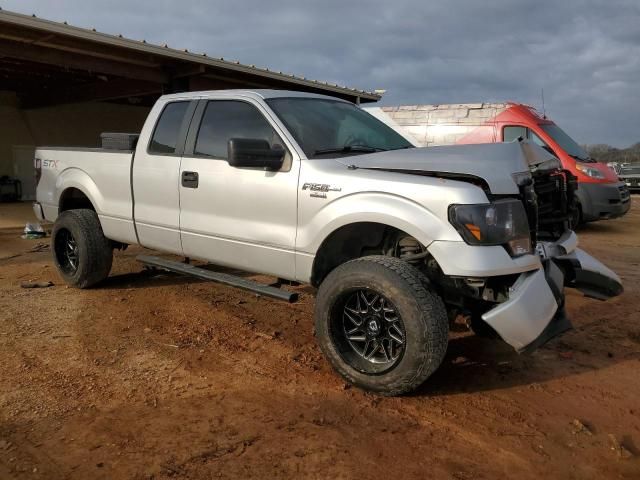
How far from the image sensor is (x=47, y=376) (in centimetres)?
369

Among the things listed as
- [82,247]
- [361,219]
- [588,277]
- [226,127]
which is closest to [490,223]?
[361,219]

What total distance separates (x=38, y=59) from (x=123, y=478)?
1047 cm

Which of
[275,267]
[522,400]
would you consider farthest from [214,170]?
[522,400]

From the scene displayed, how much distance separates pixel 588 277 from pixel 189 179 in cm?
319

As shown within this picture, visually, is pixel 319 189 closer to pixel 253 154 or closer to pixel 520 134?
pixel 253 154

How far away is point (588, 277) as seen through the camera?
4.02 meters

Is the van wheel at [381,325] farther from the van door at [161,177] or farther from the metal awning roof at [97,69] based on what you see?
the metal awning roof at [97,69]

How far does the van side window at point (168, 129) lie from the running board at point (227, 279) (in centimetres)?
103

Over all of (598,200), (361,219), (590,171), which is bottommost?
(598,200)

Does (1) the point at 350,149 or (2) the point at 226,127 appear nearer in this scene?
(1) the point at 350,149

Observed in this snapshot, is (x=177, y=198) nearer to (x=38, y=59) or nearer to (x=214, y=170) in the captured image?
(x=214, y=170)

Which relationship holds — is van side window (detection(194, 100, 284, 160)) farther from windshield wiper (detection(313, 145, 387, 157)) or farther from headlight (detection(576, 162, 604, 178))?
headlight (detection(576, 162, 604, 178))

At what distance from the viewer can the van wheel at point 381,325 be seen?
126 inches

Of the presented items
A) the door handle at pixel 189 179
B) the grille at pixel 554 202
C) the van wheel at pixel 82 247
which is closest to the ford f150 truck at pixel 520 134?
the grille at pixel 554 202
